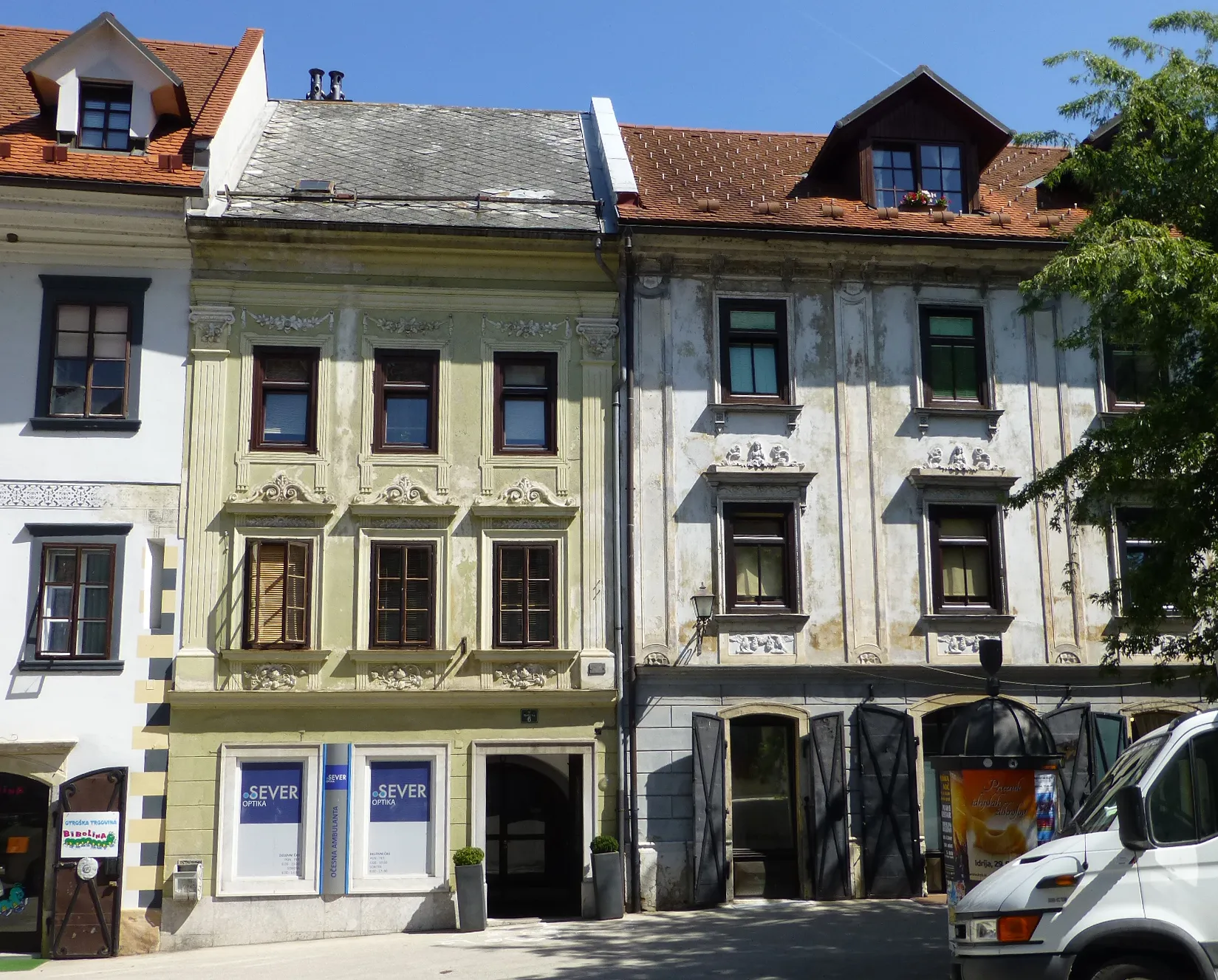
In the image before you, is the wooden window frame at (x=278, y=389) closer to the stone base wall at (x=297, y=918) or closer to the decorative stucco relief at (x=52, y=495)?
the decorative stucco relief at (x=52, y=495)

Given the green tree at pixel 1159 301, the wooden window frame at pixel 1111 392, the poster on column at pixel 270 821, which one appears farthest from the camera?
the wooden window frame at pixel 1111 392

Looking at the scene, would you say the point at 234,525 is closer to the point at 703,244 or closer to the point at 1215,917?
the point at 703,244

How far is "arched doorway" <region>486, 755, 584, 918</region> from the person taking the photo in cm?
1778

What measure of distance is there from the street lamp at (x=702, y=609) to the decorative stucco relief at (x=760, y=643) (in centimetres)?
42

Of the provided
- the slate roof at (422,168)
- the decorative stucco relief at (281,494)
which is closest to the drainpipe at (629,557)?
the slate roof at (422,168)

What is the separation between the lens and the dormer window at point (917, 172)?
66.1 ft

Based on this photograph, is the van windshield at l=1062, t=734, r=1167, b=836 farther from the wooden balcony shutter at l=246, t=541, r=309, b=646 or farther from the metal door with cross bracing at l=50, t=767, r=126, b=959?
the metal door with cross bracing at l=50, t=767, r=126, b=959

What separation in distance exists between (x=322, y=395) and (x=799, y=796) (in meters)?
8.75

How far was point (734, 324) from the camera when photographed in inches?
735

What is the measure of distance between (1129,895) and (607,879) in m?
9.00

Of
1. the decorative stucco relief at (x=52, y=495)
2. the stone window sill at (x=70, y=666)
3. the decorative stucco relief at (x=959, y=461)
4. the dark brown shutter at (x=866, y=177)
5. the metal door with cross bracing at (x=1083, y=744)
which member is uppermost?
the dark brown shutter at (x=866, y=177)

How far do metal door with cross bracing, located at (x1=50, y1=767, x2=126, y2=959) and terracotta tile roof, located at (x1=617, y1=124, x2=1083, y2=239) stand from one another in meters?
10.6

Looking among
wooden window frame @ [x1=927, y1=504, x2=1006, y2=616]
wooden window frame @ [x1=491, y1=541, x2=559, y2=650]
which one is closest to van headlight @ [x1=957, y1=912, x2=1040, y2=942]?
wooden window frame @ [x1=491, y1=541, x2=559, y2=650]

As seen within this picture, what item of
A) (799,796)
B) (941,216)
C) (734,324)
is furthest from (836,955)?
(941,216)
